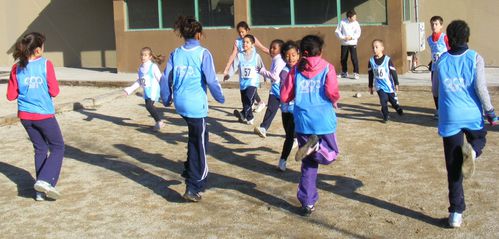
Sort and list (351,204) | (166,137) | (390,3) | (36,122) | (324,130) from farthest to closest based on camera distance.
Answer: (390,3), (166,137), (36,122), (351,204), (324,130)

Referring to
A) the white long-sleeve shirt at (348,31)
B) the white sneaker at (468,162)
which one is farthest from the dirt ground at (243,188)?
the white long-sleeve shirt at (348,31)

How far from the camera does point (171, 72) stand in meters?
6.57

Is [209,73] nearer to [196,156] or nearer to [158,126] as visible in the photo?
[196,156]

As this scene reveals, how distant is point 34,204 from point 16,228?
689mm

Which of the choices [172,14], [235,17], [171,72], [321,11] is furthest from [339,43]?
[171,72]

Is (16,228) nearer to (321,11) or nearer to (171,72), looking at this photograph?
(171,72)

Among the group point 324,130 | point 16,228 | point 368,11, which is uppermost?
point 368,11

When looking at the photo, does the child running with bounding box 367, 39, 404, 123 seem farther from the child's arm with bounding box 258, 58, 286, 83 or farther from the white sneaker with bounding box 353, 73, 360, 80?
the white sneaker with bounding box 353, 73, 360, 80

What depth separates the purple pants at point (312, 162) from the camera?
591cm

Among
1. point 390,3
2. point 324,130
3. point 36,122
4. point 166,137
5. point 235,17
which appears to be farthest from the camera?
point 235,17

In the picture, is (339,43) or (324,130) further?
(339,43)

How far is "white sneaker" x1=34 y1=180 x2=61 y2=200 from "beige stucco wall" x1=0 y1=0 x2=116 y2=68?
13692 mm

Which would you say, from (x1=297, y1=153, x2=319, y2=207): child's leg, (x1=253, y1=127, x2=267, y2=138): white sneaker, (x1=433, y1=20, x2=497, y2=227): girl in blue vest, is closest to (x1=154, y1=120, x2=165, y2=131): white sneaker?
(x1=253, y1=127, x2=267, y2=138): white sneaker

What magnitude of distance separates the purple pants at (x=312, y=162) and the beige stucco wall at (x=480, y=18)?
12.2m
